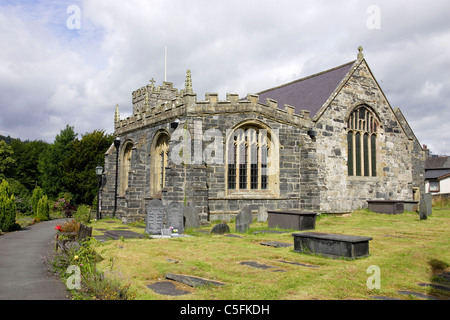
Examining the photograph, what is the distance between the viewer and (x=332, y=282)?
720 centimetres

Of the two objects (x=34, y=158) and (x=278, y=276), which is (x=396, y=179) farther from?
(x=34, y=158)

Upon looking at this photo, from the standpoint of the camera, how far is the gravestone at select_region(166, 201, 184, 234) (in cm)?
1566

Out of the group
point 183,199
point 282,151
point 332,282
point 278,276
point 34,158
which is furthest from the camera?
point 34,158

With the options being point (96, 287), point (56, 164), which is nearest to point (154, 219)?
point (96, 287)

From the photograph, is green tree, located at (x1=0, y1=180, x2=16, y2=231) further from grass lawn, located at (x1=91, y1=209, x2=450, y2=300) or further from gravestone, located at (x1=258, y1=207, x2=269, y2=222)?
gravestone, located at (x1=258, y1=207, x2=269, y2=222)

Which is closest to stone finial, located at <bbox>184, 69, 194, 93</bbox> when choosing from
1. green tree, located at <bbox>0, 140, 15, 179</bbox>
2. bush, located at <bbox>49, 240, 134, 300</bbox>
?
bush, located at <bbox>49, 240, 134, 300</bbox>

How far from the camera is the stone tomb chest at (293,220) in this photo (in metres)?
15.6

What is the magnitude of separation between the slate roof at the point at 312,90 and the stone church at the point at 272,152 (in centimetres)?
11

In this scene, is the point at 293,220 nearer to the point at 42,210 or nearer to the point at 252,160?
the point at 252,160

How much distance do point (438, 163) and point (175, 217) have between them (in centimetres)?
5423

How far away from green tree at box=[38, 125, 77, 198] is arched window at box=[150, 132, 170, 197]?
80.8 feet
